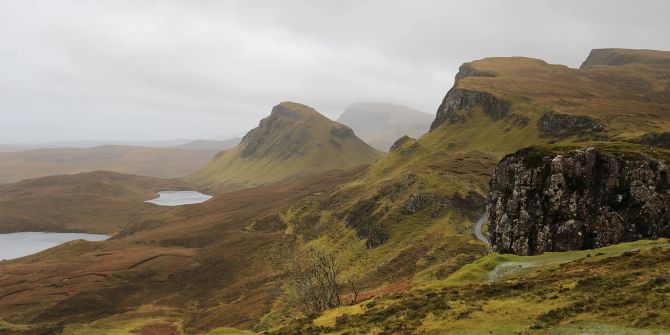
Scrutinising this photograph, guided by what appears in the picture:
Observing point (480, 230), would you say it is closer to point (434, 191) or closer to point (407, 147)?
point (434, 191)

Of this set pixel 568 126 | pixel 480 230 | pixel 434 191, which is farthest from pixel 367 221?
pixel 568 126

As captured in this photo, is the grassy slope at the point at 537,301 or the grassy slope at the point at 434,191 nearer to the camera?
the grassy slope at the point at 537,301

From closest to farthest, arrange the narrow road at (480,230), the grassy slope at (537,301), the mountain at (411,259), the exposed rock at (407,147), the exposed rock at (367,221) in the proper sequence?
the grassy slope at (537,301) < the mountain at (411,259) < the narrow road at (480,230) < the exposed rock at (367,221) < the exposed rock at (407,147)

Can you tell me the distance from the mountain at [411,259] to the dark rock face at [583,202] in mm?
270

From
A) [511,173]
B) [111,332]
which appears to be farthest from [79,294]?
[511,173]

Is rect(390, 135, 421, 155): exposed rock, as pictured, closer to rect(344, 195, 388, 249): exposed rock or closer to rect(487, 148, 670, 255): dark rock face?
rect(344, 195, 388, 249): exposed rock

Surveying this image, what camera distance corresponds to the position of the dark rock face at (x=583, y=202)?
54.7 meters

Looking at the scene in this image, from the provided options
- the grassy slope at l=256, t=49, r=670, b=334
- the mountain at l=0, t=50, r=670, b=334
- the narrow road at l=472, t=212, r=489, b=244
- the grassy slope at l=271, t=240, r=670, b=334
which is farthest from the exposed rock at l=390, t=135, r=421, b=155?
the grassy slope at l=271, t=240, r=670, b=334

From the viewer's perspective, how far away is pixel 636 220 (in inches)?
2152

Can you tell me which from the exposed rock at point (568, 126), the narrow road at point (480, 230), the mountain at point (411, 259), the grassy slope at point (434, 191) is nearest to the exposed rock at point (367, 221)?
the mountain at point (411, 259)

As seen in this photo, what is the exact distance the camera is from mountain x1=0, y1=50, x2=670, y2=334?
1366 inches

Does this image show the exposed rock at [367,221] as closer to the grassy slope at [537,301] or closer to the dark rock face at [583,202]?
the dark rock face at [583,202]

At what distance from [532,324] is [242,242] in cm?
11253

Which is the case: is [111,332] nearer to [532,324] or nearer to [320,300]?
[320,300]
